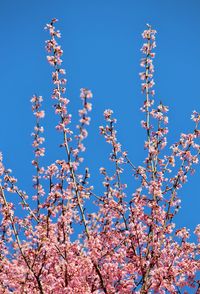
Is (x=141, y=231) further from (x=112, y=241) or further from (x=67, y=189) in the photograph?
(x=67, y=189)

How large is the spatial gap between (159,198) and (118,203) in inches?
39.0

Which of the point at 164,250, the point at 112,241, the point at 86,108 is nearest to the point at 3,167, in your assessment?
the point at 86,108

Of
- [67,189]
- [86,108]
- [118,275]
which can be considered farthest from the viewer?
[118,275]

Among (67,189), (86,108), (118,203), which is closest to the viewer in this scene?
(86,108)

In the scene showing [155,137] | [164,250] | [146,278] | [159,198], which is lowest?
[146,278]

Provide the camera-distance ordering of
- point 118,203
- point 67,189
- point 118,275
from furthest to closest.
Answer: point 118,203 → point 118,275 → point 67,189

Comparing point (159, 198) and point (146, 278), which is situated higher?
point (159, 198)

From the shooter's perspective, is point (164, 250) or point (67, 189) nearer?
point (67, 189)

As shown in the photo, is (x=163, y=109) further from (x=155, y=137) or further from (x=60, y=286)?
(x=60, y=286)

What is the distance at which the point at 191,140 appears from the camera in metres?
9.62

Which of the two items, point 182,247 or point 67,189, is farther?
point 182,247

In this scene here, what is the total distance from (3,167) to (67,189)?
4.86ft

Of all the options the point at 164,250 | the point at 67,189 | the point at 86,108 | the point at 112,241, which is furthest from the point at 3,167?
the point at 164,250

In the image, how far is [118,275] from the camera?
8633 millimetres
